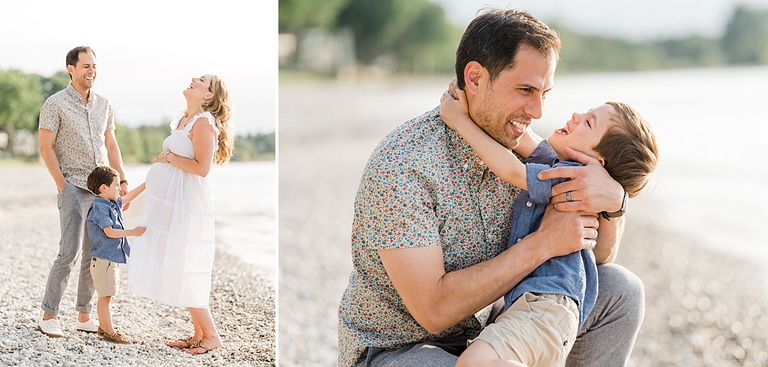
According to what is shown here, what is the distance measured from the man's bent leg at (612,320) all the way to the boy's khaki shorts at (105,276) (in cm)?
167

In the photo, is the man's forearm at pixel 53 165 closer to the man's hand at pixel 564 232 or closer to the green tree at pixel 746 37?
the man's hand at pixel 564 232

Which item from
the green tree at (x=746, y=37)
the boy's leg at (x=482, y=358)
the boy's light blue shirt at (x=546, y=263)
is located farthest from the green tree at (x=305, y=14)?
the green tree at (x=746, y=37)

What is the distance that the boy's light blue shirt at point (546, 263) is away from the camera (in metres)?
2.99

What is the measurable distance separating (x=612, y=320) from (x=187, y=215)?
1.58 metres

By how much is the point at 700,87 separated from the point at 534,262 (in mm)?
55184

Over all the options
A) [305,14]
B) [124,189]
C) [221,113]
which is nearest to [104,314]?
[124,189]

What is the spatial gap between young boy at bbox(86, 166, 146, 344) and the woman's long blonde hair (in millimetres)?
336

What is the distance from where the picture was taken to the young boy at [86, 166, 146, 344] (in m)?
3.19

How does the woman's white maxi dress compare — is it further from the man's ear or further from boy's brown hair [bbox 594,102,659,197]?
boy's brown hair [bbox 594,102,659,197]

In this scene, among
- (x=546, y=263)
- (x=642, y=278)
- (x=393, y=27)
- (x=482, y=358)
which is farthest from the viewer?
(x=393, y=27)

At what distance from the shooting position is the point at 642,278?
8.34 metres

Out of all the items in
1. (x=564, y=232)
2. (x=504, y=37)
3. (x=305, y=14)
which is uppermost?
(x=305, y=14)

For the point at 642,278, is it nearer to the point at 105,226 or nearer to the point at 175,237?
the point at 175,237

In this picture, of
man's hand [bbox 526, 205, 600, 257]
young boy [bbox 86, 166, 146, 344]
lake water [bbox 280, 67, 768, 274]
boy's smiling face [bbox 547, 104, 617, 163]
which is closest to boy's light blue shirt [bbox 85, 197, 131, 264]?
young boy [bbox 86, 166, 146, 344]
